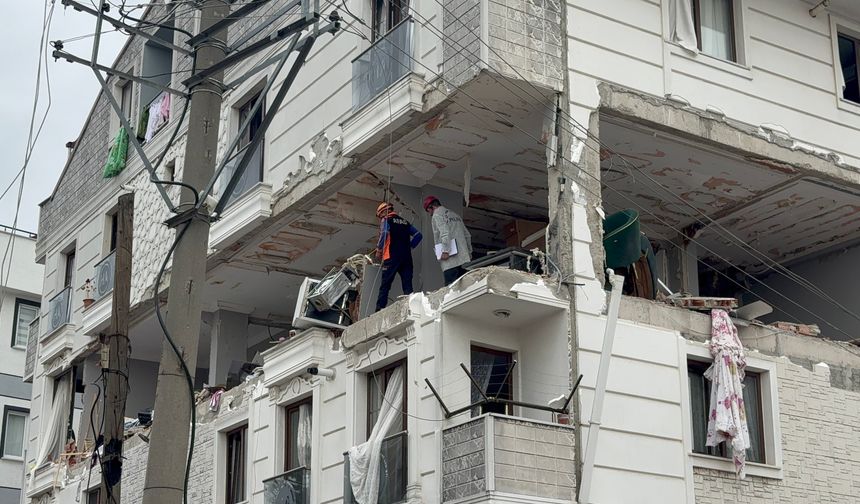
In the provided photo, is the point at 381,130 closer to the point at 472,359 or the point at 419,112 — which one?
the point at 419,112

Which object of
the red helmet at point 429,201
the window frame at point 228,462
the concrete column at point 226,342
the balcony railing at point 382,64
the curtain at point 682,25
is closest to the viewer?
the balcony railing at point 382,64

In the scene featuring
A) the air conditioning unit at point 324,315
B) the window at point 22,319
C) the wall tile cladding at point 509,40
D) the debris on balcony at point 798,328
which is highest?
the window at point 22,319

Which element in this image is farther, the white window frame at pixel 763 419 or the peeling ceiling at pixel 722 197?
the peeling ceiling at pixel 722 197

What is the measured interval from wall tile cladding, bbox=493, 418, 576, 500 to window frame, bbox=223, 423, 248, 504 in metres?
7.79

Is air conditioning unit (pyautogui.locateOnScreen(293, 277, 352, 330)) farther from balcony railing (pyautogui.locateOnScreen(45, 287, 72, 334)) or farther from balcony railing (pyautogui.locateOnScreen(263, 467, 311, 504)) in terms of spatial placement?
balcony railing (pyautogui.locateOnScreen(45, 287, 72, 334))

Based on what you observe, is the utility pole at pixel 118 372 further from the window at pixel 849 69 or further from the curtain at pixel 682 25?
the window at pixel 849 69

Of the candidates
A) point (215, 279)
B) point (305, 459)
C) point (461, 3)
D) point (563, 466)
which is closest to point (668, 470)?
point (563, 466)

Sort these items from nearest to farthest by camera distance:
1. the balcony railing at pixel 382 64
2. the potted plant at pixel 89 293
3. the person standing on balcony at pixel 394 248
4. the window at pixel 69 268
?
the balcony railing at pixel 382 64 → the person standing on balcony at pixel 394 248 → the potted plant at pixel 89 293 → the window at pixel 69 268

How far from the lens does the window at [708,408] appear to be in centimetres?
2069

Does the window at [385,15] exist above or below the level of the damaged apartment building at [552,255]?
above

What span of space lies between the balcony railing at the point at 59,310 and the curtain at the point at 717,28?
17986 mm

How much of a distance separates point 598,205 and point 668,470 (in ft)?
13.3

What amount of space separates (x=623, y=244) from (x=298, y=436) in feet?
21.0

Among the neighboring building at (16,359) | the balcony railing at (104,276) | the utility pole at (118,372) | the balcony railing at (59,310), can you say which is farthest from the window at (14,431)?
the utility pole at (118,372)
